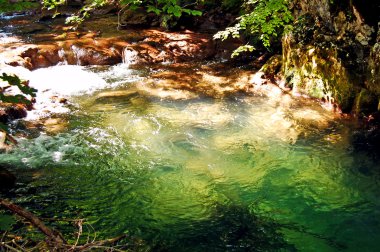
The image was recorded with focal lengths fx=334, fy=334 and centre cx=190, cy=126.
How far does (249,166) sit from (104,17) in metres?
14.1

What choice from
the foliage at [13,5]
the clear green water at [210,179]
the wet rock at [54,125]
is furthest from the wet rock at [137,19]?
the foliage at [13,5]

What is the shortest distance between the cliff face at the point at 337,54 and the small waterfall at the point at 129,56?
17.5ft

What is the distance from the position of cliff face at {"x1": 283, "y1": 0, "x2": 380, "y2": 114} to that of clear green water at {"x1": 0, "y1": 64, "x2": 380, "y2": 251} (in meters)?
0.76

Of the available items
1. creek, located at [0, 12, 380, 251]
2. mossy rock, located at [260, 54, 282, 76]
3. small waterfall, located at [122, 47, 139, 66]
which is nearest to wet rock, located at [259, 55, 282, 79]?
mossy rock, located at [260, 54, 282, 76]

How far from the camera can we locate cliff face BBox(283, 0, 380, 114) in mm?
7393

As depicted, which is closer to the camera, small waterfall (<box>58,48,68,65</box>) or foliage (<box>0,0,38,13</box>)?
foliage (<box>0,0,38,13</box>)

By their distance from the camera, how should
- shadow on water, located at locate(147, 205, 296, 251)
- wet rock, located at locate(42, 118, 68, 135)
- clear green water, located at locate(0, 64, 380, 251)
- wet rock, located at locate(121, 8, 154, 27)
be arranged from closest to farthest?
shadow on water, located at locate(147, 205, 296, 251), clear green water, located at locate(0, 64, 380, 251), wet rock, located at locate(42, 118, 68, 135), wet rock, located at locate(121, 8, 154, 27)

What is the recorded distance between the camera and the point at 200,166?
5.76m

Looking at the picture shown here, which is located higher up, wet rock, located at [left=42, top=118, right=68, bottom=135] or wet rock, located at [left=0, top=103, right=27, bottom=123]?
wet rock, located at [left=0, top=103, right=27, bottom=123]

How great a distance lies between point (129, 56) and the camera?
11945 mm

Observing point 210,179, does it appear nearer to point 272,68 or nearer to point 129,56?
point 272,68

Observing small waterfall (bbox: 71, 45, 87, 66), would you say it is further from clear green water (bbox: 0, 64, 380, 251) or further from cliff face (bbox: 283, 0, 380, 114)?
cliff face (bbox: 283, 0, 380, 114)

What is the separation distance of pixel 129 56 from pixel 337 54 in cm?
697

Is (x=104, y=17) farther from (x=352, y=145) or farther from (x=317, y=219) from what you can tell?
(x=317, y=219)
